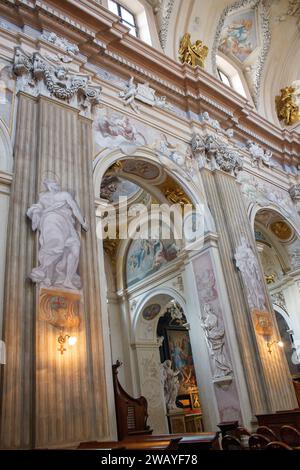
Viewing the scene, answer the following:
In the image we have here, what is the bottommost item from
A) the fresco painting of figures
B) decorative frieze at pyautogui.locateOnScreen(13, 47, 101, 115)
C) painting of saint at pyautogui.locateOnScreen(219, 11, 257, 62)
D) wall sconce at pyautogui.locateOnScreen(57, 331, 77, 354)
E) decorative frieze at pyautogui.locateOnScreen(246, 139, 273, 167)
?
wall sconce at pyautogui.locateOnScreen(57, 331, 77, 354)

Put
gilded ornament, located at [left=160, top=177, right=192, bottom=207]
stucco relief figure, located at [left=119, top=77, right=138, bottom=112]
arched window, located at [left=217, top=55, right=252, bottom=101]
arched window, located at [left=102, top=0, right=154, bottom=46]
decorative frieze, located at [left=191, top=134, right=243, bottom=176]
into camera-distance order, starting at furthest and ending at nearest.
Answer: arched window, located at [left=217, top=55, right=252, bottom=101] → arched window, located at [left=102, top=0, right=154, bottom=46] → decorative frieze, located at [left=191, top=134, right=243, bottom=176] → gilded ornament, located at [left=160, top=177, right=192, bottom=207] → stucco relief figure, located at [left=119, top=77, right=138, bottom=112]

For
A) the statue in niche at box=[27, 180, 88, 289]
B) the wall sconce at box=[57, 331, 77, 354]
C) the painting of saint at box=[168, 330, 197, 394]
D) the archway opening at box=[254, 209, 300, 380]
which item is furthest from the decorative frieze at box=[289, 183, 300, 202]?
the wall sconce at box=[57, 331, 77, 354]

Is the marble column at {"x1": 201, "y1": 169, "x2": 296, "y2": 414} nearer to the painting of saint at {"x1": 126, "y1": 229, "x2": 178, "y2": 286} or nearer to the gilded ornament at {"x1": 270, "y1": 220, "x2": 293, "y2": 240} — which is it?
the painting of saint at {"x1": 126, "y1": 229, "x2": 178, "y2": 286}

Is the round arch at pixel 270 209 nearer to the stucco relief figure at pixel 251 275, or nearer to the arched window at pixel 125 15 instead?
the stucco relief figure at pixel 251 275

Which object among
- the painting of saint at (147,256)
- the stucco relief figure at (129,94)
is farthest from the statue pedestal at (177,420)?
the stucco relief figure at (129,94)

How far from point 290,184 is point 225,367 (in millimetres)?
7334

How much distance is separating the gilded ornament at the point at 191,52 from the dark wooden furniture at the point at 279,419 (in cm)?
870

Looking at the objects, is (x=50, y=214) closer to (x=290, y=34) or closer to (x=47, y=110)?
(x=47, y=110)

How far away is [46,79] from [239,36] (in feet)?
30.0

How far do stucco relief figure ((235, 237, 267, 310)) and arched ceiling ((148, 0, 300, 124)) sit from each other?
5802 mm

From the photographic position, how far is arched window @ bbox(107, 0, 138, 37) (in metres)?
11.1

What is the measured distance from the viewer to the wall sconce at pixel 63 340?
17.6ft

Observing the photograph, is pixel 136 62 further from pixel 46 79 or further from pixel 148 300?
pixel 148 300

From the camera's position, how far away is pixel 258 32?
14.1 meters
